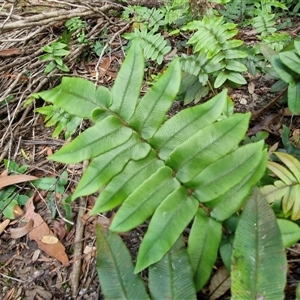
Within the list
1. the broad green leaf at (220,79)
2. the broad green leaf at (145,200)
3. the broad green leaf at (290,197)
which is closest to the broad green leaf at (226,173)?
the broad green leaf at (145,200)

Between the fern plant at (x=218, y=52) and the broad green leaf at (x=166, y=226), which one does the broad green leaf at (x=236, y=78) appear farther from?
the broad green leaf at (x=166, y=226)

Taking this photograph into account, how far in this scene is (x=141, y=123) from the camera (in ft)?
5.69

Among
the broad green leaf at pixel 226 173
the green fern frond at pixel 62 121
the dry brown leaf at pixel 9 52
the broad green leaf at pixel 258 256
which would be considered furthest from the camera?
the dry brown leaf at pixel 9 52

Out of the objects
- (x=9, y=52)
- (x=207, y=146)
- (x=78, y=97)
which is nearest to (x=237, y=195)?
(x=207, y=146)

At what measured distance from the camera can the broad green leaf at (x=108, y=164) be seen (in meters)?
1.64

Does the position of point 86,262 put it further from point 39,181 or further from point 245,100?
point 245,100

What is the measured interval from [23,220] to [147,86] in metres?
1.27

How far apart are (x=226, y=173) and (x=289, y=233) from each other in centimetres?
35

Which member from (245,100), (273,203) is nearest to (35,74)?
(245,100)

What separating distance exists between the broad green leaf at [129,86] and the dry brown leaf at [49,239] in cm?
94

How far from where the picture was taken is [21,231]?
7.75ft

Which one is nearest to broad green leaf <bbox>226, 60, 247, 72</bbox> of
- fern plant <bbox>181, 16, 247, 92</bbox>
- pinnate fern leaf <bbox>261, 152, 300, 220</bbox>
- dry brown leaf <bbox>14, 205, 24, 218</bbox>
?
Answer: fern plant <bbox>181, 16, 247, 92</bbox>

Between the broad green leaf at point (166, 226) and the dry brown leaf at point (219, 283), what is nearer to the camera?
the broad green leaf at point (166, 226)

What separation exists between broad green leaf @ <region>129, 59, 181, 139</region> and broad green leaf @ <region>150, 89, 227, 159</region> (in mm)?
41
